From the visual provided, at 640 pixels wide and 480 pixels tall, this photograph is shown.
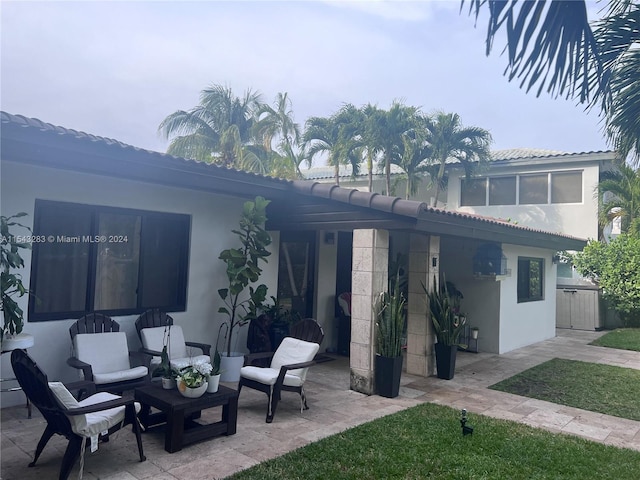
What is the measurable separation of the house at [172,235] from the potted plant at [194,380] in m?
2.21

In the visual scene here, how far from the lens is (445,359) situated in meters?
7.37

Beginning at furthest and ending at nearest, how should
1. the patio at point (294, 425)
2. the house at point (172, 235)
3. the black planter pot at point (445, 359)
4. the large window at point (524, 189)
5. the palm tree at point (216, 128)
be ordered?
the palm tree at point (216, 128) → the large window at point (524, 189) → the black planter pot at point (445, 359) → the house at point (172, 235) → the patio at point (294, 425)

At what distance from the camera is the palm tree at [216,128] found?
20.5m

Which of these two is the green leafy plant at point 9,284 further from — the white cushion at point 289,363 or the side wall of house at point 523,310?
the side wall of house at point 523,310

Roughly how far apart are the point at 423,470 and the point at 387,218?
10.7 feet

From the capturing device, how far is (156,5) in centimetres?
487

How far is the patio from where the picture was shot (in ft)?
12.8

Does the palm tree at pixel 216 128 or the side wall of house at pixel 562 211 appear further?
the palm tree at pixel 216 128

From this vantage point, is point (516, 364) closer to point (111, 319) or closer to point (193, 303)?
point (193, 303)

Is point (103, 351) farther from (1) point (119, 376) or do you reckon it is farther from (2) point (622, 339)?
(2) point (622, 339)

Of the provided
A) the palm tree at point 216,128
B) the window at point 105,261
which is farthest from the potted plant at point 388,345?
the palm tree at point 216,128

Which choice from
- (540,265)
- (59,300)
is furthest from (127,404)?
(540,265)

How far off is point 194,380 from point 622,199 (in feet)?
52.3

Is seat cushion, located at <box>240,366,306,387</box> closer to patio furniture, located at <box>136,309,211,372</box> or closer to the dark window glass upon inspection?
patio furniture, located at <box>136,309,211,372</box>
